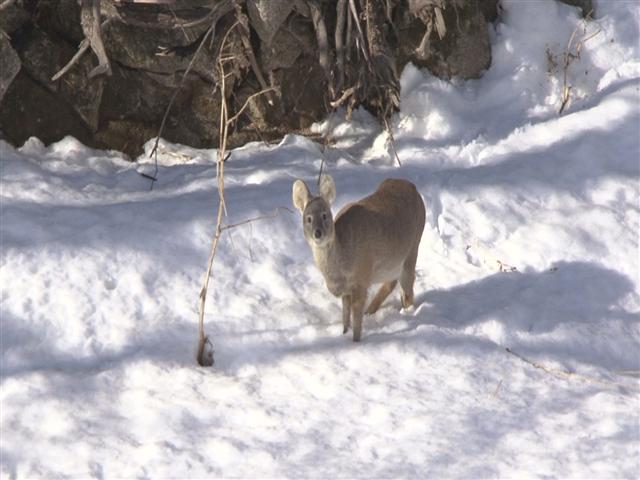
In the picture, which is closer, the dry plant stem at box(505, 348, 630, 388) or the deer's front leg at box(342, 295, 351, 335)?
the dry plant stem at box(505, 348, 630, 388)

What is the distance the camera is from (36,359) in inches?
235

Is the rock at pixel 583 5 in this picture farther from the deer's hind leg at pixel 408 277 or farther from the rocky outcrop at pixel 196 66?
the deer's hind leg at pixel 408 277

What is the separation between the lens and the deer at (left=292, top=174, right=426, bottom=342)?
6148 mm

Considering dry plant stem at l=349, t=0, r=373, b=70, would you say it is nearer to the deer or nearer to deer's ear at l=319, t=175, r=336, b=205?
the deer

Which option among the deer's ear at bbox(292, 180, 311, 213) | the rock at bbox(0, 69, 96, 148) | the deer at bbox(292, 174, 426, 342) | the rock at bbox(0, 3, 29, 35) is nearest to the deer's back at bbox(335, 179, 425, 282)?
the deer at bbox(292, 174, 426, 342)

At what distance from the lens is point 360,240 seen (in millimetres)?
6355

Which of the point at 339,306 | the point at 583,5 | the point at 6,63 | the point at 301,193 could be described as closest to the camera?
the point at 301,193

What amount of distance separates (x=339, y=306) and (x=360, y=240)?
2.19ft

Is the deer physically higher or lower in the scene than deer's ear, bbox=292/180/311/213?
lower

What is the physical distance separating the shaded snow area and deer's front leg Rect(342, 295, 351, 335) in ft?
0.23

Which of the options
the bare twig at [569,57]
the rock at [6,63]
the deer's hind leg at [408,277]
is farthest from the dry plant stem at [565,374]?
the rock at [6,63]

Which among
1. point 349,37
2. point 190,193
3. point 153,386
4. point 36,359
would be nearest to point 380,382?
point 153,386

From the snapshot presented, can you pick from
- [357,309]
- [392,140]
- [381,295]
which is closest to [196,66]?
[392,140]

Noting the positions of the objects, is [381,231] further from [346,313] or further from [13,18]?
[13,18]
